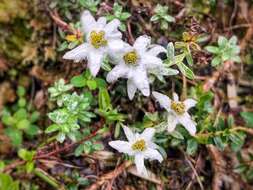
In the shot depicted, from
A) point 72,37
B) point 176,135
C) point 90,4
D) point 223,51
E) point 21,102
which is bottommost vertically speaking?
point 176,135

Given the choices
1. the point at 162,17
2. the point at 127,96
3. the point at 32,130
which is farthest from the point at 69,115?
the point at 162,17

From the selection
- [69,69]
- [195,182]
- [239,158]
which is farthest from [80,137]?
[239,158]

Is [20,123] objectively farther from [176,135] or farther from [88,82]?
[176,135]

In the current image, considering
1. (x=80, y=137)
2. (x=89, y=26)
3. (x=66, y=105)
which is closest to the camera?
(x=89, y=26)

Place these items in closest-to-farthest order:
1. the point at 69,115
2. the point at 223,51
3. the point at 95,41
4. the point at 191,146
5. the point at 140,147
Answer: the point at 95,41
the point at 140,147
the point at 69,115
the point at 191,146
the point at 223,51

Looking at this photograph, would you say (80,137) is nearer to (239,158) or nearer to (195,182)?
(195,182)

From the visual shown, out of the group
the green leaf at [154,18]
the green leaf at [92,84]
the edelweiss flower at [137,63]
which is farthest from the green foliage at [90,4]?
the edelweiss flower at [137,63]

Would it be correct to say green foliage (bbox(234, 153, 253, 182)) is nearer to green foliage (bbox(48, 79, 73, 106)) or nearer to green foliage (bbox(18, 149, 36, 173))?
green foliage (bbox(48, 79, 73, 106))
